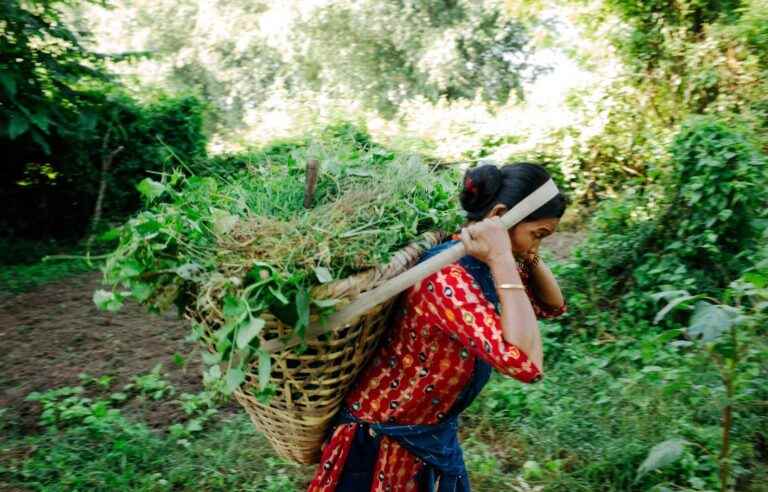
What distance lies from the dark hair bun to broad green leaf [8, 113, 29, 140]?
492 cm

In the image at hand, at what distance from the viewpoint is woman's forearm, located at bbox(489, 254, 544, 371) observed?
1483mm

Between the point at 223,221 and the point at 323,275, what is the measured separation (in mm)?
311

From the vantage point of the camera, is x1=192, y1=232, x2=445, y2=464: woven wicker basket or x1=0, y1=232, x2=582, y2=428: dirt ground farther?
x1=0, y1=232, x2=582, y2=428: dirt ground

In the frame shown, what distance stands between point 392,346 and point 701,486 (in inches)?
78.1

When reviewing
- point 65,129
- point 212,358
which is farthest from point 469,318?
point 65,129

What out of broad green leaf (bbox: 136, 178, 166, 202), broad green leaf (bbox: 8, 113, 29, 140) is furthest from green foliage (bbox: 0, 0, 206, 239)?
broad green leaf (bbox: 136, 178, 166, 202)

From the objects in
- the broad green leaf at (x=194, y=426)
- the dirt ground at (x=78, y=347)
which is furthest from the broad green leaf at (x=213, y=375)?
the dirt ground at (x=78, y=347)

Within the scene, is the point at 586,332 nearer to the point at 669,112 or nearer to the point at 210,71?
the point at 669,112

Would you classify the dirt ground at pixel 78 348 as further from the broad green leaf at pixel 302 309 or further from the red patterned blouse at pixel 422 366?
the broad green leaf at pixel 302 309

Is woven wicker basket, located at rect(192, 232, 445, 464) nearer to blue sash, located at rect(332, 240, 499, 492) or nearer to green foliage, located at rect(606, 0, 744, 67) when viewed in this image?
blue sash, located at rect(332, 240, 499, 492)

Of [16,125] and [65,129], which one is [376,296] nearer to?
[16,125]

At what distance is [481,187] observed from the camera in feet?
5.52

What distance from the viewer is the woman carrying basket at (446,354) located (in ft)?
4.93

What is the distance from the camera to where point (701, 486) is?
288 cm
